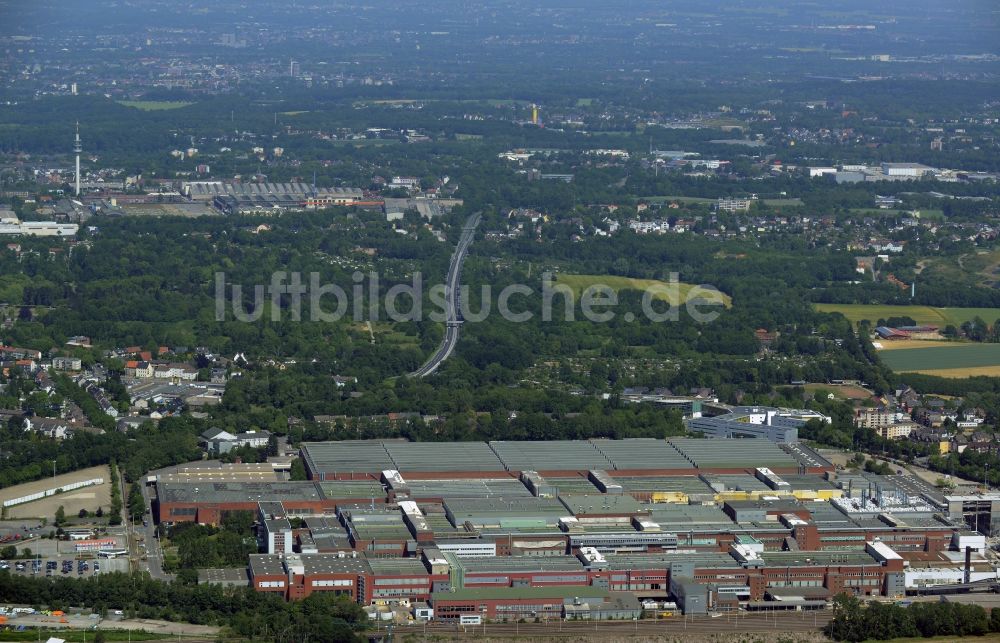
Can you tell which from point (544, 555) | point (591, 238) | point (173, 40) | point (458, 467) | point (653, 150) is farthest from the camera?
point (173, 40)

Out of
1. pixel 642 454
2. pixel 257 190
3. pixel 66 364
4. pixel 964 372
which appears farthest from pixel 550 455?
pixel 257 190

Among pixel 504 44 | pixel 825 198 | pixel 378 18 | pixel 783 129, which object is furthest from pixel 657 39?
pixel 825 198

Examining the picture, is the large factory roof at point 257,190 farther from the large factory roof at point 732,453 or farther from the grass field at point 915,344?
the large factory roof at point 732,453

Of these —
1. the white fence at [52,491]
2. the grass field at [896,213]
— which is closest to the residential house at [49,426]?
the white fence at [52,491]

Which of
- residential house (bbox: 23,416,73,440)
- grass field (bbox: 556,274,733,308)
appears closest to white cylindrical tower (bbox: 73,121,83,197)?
grass field (bbox: 556,274,733,308)

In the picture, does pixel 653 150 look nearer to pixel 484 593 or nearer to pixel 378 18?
pixel 484 593
